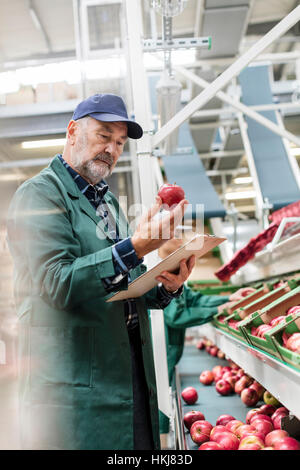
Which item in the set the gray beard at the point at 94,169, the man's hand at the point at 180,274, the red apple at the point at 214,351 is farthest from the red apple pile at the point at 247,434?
the red apple at the point at 214,351

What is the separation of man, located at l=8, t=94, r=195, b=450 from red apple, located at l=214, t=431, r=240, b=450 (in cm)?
43

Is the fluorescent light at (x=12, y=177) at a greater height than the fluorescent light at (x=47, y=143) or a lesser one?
lesser

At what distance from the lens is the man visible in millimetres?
1052

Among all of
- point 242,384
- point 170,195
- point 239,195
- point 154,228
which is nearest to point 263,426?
Answer: point 242,384

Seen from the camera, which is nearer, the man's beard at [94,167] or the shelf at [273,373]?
the shelf at [273,373]

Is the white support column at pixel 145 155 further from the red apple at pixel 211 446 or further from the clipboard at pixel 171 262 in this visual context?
the clipboard at pixel 171 262

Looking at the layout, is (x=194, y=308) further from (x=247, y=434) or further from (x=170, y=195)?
(x=170, y=195)

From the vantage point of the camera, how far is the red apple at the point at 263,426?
167cm

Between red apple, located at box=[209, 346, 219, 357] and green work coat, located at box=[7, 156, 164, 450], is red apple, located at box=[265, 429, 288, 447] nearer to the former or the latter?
green work coat, located at box=[7, 156, 164, 450]

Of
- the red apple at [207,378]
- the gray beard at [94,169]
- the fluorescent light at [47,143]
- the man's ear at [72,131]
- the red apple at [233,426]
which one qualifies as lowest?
the red apple at [233,426]

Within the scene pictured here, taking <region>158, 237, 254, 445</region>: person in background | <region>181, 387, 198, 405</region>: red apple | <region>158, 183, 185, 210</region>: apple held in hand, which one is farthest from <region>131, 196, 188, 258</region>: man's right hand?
<region>158, 237, 254, 445</region>: person in background

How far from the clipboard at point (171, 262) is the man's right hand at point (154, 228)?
0.22ft

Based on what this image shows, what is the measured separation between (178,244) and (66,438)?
0.69 metres

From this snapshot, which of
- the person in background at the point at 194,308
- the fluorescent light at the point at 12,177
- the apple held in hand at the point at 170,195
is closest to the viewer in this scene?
the fluorescent light at the point at 12,177
